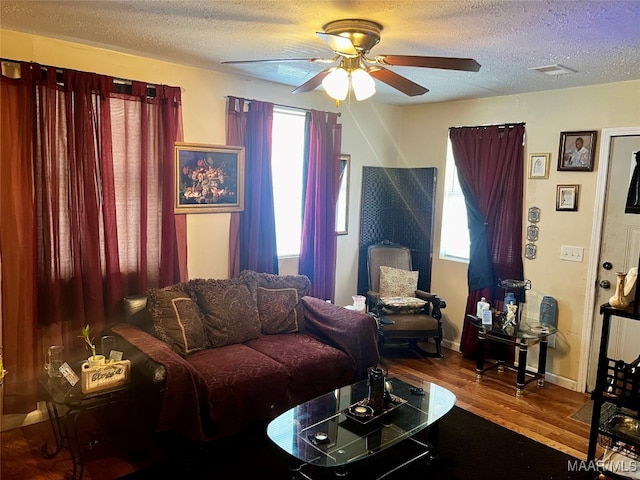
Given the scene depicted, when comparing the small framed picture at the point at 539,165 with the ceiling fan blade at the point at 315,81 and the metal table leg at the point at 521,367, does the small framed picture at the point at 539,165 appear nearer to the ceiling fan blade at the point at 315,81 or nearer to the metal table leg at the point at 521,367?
the metal table leg at the point at 521,367

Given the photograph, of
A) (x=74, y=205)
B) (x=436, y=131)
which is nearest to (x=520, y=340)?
(x=436, y=131)

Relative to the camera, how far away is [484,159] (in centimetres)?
446

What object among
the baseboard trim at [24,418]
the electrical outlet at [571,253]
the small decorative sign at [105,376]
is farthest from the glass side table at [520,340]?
the baseboard trim at [24,418]

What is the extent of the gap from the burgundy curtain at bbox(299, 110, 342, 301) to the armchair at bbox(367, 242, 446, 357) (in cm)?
53

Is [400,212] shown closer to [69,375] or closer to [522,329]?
[522,329]

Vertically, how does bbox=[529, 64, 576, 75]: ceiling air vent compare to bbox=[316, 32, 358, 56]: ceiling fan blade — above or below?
above

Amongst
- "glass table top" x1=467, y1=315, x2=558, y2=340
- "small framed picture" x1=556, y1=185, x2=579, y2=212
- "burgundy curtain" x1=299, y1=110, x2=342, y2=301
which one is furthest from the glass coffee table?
"small framed picture" x1=556, y1=185, x2=579, y2=212

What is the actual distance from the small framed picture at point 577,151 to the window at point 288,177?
2.18 m

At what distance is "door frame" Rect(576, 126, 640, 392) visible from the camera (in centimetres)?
375

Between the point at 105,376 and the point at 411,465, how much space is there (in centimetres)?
180

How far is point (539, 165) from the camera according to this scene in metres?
4.15

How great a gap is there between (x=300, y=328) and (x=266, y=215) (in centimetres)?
97

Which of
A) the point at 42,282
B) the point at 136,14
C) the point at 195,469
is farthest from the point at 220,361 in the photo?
the point at 136,14

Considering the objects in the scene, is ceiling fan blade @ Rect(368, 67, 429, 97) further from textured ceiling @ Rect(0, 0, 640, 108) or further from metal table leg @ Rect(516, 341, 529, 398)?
metal table leg @ Rect(516, 341, 529, 398)
